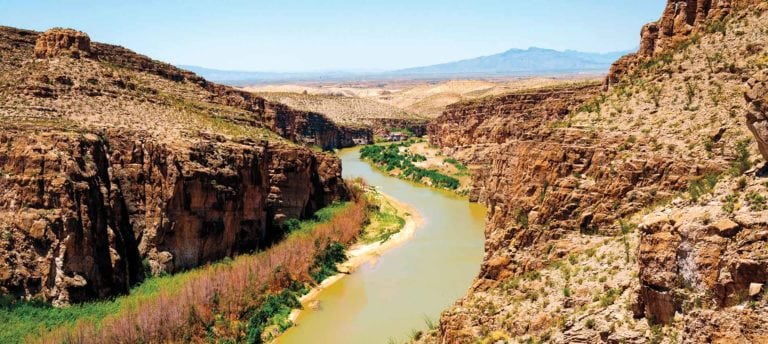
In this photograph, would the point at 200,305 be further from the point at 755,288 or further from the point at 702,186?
the point at 755,288

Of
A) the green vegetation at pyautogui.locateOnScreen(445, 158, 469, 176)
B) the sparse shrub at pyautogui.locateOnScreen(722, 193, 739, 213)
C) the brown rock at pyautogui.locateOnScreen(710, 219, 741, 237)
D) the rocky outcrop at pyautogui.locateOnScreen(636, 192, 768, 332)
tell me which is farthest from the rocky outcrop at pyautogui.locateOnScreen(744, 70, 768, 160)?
the green vegetation at pyautogui.locateOnScreen(445, 158, 469, 176)

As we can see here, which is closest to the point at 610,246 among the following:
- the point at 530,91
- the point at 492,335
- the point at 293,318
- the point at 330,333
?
the point at 492,335

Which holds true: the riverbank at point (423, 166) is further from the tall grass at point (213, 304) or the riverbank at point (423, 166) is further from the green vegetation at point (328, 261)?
the tall grass at point (213, 304)

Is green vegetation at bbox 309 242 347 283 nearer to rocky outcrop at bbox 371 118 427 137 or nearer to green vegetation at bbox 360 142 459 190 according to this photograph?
green vegetation at bbox 360 142 459 190

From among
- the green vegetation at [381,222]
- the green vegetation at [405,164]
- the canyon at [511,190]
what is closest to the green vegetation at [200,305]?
the canyon at [511,190]

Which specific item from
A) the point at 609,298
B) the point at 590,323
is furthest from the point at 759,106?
the point at 590,323

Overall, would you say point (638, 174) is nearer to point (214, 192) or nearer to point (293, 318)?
point (293, 318)
